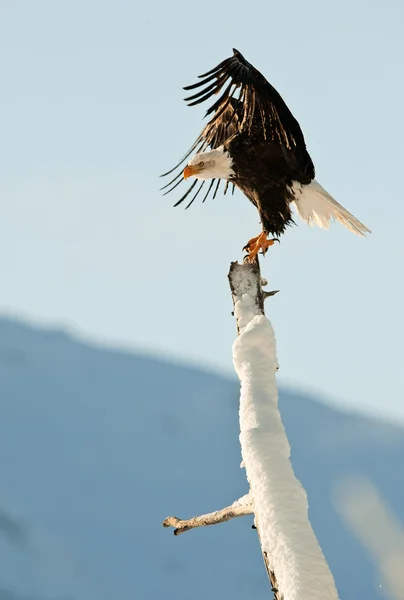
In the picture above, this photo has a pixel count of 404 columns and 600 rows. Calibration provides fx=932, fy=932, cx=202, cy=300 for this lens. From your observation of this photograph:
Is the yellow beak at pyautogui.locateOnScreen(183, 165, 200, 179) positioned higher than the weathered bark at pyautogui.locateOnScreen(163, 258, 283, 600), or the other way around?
the yellow beak at pyautogui.locateOnScreen(183, 165, 200, 179)

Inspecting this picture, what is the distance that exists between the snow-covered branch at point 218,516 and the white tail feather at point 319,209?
405 cm

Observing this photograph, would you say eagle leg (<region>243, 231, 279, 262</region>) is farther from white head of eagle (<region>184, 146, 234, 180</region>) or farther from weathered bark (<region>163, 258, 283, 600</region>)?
weathered bark (<region>163, 258, 283, 600</region>)

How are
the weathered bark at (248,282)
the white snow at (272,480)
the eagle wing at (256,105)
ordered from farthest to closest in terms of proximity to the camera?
the eagle wing at (256,105) < the weathered bark at (248,282) < the white snow at (272,480)

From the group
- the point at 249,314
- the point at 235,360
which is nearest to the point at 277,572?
the point at 235,360

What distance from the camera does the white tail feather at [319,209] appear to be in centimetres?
900

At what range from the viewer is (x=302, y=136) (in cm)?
832

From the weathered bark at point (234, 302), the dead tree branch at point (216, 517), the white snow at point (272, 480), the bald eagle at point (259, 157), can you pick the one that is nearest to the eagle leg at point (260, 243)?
the bald eagle at point (259, 157)

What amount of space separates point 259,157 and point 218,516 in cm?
416

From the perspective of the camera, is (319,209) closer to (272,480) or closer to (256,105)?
(256,105)

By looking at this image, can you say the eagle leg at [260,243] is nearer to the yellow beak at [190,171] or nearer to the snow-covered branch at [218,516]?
the yellow beak at [190,171]

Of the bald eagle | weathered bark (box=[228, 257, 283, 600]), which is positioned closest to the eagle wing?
the bald eagle

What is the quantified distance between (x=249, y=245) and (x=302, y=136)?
1.09 m

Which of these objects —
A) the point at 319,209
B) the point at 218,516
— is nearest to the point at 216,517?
the point at 218,516

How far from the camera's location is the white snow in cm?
446
